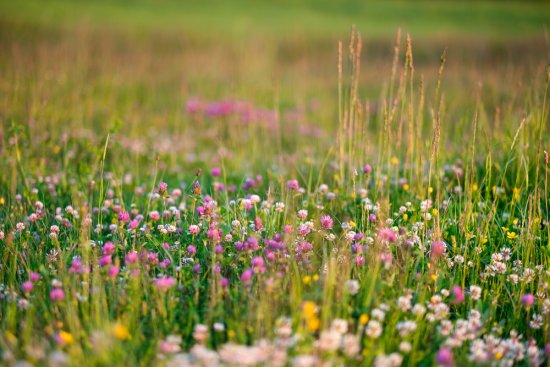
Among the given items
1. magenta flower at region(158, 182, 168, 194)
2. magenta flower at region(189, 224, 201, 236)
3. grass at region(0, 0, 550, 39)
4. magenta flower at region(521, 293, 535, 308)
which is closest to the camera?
magenta flower at region(521, 293, 535, 308)

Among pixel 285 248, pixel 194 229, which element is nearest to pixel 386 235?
pixel 285 248

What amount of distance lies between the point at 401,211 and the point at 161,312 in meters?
1.83

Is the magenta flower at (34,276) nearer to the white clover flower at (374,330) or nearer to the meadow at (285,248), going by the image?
the meadow at (285,248)

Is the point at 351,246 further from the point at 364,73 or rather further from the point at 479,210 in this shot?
the point at 364,73

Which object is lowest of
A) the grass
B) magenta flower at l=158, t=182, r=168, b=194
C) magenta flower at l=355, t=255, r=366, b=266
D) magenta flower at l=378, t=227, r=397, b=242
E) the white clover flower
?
the white clover flower

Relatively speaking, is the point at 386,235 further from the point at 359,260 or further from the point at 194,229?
the point at 194,229

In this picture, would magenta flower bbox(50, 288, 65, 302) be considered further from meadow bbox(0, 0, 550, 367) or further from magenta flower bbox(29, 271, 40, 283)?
magenta flower bbox(29, 271, 40, 283)

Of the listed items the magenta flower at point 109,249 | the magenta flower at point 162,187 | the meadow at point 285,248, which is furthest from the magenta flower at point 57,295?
the magenta flower at point 162,187

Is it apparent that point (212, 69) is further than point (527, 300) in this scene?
Yes

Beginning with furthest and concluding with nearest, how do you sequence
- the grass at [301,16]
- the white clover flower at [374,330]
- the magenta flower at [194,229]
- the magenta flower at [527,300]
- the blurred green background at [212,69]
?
1. the grass at [301,16]
2. the blurred green background at [212,69]
3. the magenta flower at [194,229]
4. the magenta flower at [527,300]
5. the white clover flower at [374,330]

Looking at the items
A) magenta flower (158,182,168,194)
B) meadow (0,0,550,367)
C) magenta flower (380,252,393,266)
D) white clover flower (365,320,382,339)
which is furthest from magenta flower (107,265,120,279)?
magenta flower (380,252,393,266)

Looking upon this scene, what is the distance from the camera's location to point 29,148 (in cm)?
525

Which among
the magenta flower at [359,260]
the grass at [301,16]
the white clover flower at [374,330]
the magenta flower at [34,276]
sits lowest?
the white clover flower at [374,330]

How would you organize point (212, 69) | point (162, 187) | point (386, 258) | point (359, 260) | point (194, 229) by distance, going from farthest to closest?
point (212, 69) < point (162, 187) < point (194, 229) < point (359, 260) < point (386, 258)
